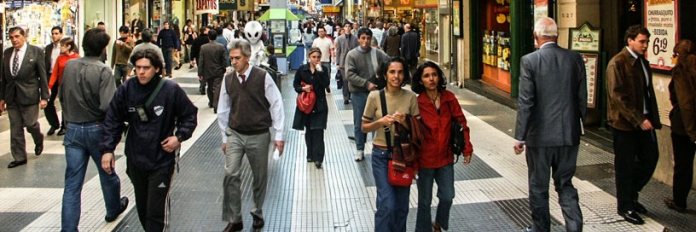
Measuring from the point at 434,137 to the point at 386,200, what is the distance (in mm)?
594

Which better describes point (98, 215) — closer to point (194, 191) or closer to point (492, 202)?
point (194, 191)

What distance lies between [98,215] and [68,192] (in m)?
1.02

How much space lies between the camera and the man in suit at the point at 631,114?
620 centimetres

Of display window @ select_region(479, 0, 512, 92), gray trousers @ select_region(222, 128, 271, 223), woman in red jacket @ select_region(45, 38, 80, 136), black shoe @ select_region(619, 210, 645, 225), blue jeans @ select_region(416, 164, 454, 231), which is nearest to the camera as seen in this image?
blue jeans @ select_region(416, 164, 454, 231)

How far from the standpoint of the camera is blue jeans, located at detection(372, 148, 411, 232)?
17.4ft

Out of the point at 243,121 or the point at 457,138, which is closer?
the point at 457,138

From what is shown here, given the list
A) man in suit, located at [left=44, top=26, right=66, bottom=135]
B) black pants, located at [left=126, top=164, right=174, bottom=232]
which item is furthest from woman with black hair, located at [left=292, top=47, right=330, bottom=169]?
man in suit, located at [left=44, top=26, right=66, bottom=135]

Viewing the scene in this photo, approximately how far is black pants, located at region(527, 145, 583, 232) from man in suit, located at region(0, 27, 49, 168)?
242 inches

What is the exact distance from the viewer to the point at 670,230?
19.8 feet

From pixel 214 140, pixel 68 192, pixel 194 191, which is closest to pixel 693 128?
pixel 194 191

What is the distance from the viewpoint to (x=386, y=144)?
5.34m

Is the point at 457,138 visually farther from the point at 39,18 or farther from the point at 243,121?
the point at 39,18

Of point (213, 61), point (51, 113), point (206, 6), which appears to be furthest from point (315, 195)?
point (206, 6)

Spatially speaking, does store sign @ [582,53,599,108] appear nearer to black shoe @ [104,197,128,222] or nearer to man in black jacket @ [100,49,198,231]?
black shoe @ [104,197,128,222]
